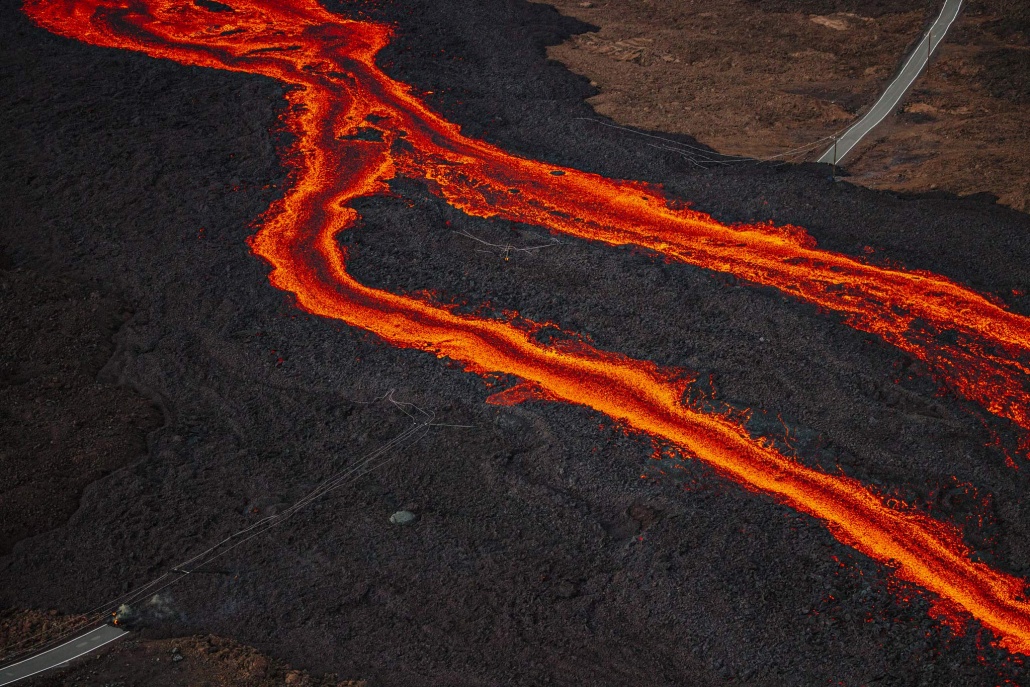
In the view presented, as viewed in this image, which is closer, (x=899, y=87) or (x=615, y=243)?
(x=615, y=243)

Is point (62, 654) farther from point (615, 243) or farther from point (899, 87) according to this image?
point (899, 87)

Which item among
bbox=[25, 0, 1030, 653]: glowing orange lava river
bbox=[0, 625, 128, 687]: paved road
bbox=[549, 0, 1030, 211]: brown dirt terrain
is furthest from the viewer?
bbox=[549, 0, 1030, 211]: brown dirt terrain

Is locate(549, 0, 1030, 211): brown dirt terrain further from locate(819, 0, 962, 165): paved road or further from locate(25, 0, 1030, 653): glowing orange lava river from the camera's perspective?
locate(25, 0, 1030, 653): glowing orange lava river

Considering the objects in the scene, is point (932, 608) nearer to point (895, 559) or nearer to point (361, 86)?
point (895, 559)

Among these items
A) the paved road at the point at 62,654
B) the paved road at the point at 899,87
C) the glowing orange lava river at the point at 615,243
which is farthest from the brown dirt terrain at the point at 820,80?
the paved road at the point at 62,654

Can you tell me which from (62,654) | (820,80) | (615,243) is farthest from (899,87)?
(62,654)

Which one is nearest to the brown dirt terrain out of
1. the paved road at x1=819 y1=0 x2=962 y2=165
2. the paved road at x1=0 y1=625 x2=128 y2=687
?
the paved road at x1=819 y1=0 x2=962 y2=165

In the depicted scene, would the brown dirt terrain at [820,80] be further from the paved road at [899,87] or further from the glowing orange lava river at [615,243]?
the glowing orange lava river at [615,243]
